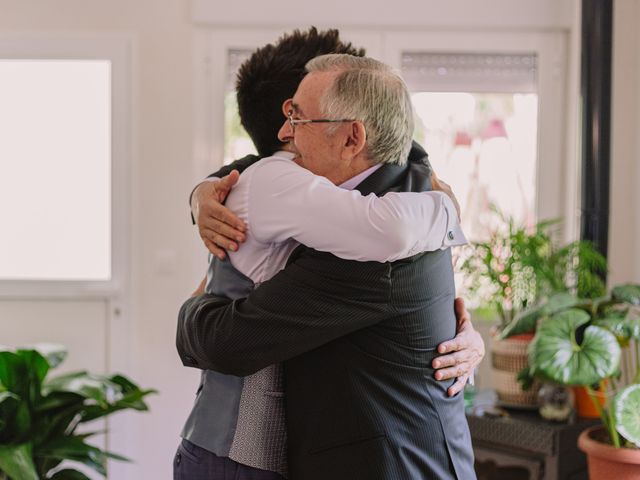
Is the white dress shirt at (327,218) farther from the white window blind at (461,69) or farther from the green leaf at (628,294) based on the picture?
the white window blind at (461,69)

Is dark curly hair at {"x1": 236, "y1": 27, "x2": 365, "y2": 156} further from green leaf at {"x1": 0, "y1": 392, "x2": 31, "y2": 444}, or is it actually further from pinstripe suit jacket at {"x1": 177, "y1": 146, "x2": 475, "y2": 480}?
green leaf at {"x1": 0, "y1": 392, "x2": 31, "y2": 444}

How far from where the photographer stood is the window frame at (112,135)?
4.07 meters

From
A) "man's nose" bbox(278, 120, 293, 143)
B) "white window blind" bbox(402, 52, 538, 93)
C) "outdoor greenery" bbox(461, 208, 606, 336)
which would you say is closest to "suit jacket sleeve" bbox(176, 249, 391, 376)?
"man's nose" bbox(278, 120, 293, 143)

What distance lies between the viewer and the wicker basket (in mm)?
3285

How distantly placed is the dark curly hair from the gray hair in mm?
244

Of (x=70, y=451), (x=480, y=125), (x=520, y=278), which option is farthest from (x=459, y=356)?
(x=480, y=125)

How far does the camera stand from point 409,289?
138 cm

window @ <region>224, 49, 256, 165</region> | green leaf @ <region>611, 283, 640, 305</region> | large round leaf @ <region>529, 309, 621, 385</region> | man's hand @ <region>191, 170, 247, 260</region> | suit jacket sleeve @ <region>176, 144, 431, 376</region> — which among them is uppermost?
window @ <region>224, 49, 256, 165</region>

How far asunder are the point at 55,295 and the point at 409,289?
3.06m

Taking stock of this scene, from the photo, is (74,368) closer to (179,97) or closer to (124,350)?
(124,350)

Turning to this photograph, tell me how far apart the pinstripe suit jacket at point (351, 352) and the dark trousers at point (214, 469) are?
72 mm

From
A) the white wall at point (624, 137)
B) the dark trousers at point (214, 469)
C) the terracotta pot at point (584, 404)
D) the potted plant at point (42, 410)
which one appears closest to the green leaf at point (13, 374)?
the potted plant at point (42, 410)

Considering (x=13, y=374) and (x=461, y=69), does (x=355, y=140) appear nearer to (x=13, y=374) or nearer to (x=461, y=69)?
(x=13, y=374)

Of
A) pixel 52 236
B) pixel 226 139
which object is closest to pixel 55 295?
pixel 52 236
